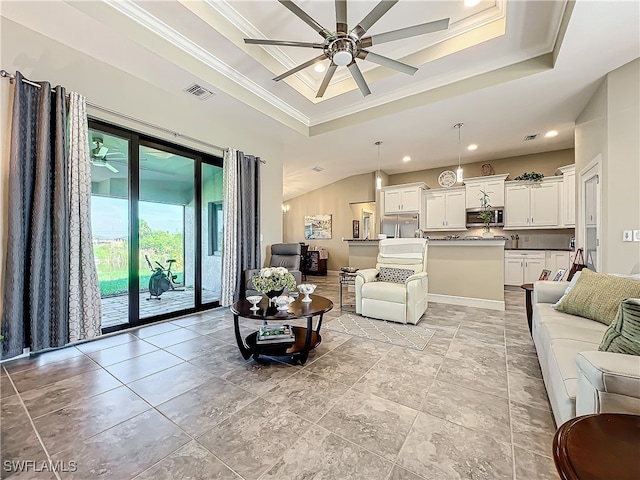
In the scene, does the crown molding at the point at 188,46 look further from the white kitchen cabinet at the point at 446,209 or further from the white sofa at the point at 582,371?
the white kitchen cabinet at the point at 446,209

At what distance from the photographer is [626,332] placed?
117 centimetres

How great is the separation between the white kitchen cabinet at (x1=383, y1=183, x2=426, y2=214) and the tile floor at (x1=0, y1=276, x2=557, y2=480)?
13.9 ft

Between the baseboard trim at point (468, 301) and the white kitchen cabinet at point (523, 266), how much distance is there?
2065 millimetres

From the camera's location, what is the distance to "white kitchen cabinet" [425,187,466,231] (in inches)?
243

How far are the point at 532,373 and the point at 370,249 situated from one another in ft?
11.3

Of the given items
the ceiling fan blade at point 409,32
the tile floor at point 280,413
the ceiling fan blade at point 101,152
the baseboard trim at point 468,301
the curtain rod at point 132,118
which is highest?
the ceiling fan blade at point 409,32

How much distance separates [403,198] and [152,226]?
17.4 feet

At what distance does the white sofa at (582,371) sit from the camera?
95 centimetres

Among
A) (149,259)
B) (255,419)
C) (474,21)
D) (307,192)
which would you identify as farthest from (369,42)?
(307,192)

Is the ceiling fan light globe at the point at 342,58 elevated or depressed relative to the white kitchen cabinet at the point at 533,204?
A: elevated

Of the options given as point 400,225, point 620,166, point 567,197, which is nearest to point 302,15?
point 620,166

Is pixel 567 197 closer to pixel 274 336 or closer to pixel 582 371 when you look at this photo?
pixel 582 371

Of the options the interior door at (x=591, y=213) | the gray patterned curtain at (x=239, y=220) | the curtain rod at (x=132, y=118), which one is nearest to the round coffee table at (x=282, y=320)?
the gray patterned curtain at (x=239, y=220)

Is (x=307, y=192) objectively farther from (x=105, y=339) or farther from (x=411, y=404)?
(x=411, y=404)
